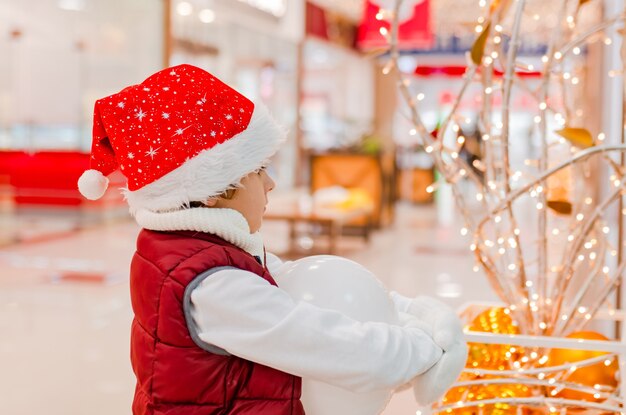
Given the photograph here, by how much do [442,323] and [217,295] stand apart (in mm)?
393

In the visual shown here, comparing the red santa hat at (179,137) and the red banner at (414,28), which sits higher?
the red banner at (414,28)

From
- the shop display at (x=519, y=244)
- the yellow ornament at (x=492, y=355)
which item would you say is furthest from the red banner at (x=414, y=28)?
the yellow ornament at (x=492, y=355)

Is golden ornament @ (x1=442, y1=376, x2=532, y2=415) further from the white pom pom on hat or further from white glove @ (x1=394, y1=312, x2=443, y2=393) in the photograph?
the white pom pom on hat

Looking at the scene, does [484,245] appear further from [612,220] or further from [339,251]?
[339,251]

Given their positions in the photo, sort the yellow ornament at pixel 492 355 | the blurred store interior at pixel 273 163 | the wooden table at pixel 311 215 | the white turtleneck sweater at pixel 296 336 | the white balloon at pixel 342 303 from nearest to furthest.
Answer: the white turtleneck sweater at pixel 296 336 < the white balloon at pixel 342 303 < the yellow ornament at pixel 492 355 < the blurred store interior at pixel 273 163 < the wooden table at pixel 311 215

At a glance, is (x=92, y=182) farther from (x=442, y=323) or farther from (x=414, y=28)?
(x=414, y=28)

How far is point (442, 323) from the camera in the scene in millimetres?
1354

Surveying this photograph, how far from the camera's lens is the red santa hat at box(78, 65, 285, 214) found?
132 cm

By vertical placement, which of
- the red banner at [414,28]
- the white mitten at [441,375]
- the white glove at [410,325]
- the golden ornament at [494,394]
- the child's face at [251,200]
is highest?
the red banner at [414,28]

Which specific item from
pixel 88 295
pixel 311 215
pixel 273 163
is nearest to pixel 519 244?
pixel 88 295

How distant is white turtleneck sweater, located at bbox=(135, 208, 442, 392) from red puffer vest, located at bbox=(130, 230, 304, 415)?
35mm

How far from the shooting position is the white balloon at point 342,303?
1.35 m

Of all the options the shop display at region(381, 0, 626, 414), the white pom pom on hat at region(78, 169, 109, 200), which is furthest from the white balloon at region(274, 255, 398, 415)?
the shop display at region(381, 0, 626, 414)

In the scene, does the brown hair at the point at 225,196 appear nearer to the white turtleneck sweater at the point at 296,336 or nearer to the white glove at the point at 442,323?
the white turtleneck sweater at the point at 296,336
